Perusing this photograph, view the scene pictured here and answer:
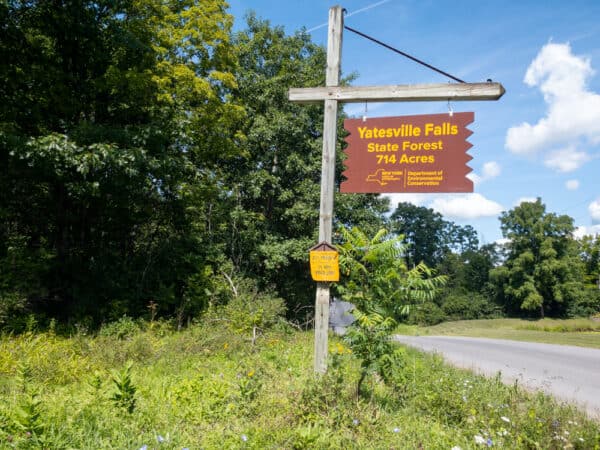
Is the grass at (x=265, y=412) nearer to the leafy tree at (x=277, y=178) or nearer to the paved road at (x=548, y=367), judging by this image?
the paved road at (x=548, y=367)

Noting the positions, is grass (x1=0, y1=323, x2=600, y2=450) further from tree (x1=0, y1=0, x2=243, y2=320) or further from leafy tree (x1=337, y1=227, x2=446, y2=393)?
tree (x1=0, y1=0, x2=243, y2=320)

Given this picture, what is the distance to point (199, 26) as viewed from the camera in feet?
47.1

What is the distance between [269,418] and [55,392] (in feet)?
10.0

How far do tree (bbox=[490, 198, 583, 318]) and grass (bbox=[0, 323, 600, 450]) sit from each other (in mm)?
44406

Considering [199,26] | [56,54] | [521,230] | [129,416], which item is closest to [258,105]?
[199,26]

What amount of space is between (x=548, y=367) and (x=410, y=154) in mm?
8381

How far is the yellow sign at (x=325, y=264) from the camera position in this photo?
4.90 metres

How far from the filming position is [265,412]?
4.31m

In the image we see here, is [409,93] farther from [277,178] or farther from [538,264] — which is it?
[538,264]

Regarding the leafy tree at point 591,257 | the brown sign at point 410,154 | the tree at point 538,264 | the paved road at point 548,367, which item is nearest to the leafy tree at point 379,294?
the brown sign at point 410,154

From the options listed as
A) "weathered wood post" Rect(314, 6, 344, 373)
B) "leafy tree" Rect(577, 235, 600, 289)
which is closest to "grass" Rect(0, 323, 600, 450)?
"weathered wood post" Rect(314, 6, 344, 373)

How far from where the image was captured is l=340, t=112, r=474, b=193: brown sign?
4.73 m

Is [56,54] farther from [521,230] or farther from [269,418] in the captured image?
[521,230]

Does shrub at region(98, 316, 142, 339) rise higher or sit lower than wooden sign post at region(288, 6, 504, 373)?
lower
